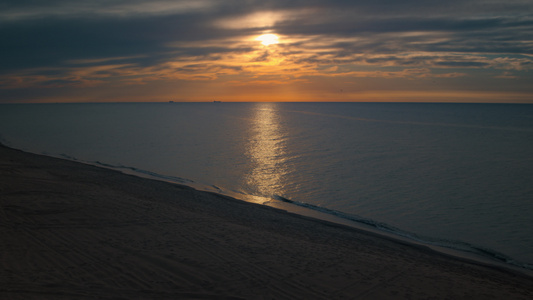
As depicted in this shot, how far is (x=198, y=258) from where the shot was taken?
9.10 m

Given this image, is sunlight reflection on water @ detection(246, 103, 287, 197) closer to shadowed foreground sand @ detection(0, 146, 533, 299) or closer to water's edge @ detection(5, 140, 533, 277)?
water's edge @ detection(5, 140, 533, 277)

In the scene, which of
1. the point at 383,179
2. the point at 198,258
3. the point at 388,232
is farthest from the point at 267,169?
the point at 198,258

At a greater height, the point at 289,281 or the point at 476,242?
the point at 289,281

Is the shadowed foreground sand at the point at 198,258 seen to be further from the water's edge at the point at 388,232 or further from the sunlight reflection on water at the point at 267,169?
the sunlight reflection on water at the point at 267,169

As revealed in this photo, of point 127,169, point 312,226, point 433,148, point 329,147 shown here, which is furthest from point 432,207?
point 433,148

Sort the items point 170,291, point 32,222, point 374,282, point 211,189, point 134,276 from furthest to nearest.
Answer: point 211,189 < point 32,222 < point 374,282 < point 134,276 < point 170,291

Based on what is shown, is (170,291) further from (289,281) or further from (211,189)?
(211,189)

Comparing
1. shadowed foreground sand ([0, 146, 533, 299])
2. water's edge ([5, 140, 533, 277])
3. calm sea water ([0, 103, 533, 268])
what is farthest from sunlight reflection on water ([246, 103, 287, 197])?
shadowed foreground sand ([0, 146, 533, 299])

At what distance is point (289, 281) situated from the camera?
8.11 m

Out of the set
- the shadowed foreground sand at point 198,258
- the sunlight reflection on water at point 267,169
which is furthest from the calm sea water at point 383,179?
the shadowed foreground sand at point 198,258

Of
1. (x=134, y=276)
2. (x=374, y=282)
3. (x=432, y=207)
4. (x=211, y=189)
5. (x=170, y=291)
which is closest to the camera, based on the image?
(x=170, y=291)

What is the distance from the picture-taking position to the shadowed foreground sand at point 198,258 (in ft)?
24.8

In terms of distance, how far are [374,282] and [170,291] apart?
4.74 m

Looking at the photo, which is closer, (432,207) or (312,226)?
(312,226)
